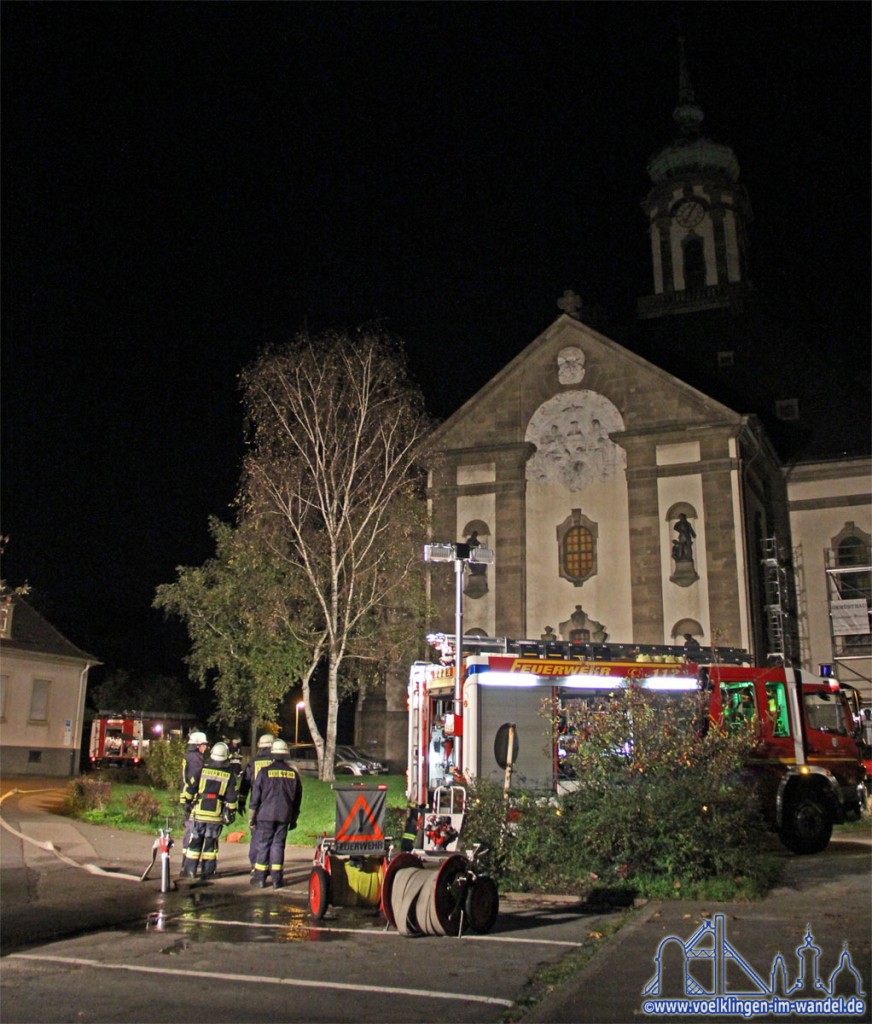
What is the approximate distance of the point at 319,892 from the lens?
10695 millimetres

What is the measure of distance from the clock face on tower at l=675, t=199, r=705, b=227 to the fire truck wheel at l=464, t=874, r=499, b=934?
4618 cm

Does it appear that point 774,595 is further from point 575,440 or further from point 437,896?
point 437,896

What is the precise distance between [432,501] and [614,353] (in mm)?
8294

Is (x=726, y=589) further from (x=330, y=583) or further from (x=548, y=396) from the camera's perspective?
(x=330, y=583)

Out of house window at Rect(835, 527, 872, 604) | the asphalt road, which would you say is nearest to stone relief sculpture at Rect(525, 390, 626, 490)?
house window at Rect(835, 527, 872, 604)

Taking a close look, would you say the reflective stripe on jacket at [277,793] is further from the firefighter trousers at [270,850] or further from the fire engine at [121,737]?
the fire engine at [121,737]

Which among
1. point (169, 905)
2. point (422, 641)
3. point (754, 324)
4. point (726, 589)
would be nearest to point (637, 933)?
point (169, 905)

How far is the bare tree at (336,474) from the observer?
26.0 m

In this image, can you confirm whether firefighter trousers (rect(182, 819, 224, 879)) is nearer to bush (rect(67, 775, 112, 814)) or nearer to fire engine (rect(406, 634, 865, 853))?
fire engine (rect(406, 634, 865, 853))

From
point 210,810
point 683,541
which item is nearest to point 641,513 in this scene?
point 683,541

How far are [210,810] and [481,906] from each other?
4.97m

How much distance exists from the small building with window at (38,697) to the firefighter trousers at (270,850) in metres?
28.7

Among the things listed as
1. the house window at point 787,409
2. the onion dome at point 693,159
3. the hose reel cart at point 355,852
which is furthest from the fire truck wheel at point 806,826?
the onion dome at point 693,159

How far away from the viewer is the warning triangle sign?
11.1 metres
